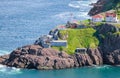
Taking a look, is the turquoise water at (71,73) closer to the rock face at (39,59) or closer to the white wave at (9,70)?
the white wave at (9,70)

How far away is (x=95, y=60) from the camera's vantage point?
19862cm

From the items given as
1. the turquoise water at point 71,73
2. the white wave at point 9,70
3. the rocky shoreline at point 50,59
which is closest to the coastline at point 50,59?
the rocky shoreline at point 50,59

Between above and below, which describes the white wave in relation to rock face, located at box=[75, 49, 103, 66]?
below

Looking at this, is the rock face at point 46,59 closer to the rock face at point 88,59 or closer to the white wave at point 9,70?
the rock face at point 88,59

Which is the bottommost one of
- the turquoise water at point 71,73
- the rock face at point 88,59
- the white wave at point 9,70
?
the turquoise water at point 71,73

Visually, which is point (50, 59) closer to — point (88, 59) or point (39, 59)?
point (39, 59)

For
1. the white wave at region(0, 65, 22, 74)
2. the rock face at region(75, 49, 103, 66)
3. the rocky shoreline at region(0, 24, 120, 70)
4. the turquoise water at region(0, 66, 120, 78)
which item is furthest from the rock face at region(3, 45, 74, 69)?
the rock face at region(75, 49, 103, 66)

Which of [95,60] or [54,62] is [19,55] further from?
[95,60]

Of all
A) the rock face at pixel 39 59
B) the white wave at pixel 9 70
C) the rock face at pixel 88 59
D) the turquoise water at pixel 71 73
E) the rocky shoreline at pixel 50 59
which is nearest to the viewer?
the turquoise water at pixel 71 73

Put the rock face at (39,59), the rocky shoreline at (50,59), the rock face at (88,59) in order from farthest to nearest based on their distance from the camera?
the rock face at (88,59) < the rocky shoreline at (50,59) < the rock face at (39,59)

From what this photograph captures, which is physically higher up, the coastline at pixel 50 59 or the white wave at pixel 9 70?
the coastline at pixel 50 59

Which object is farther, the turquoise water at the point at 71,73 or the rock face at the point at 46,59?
the rock face at the point at 46,59

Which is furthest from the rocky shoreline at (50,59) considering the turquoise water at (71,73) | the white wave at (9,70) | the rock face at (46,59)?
the turquoise water at (71,73)

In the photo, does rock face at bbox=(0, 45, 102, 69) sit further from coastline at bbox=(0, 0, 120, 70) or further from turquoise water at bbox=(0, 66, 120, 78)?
turquoise water at bbox=(0, 66, 120, 78)
